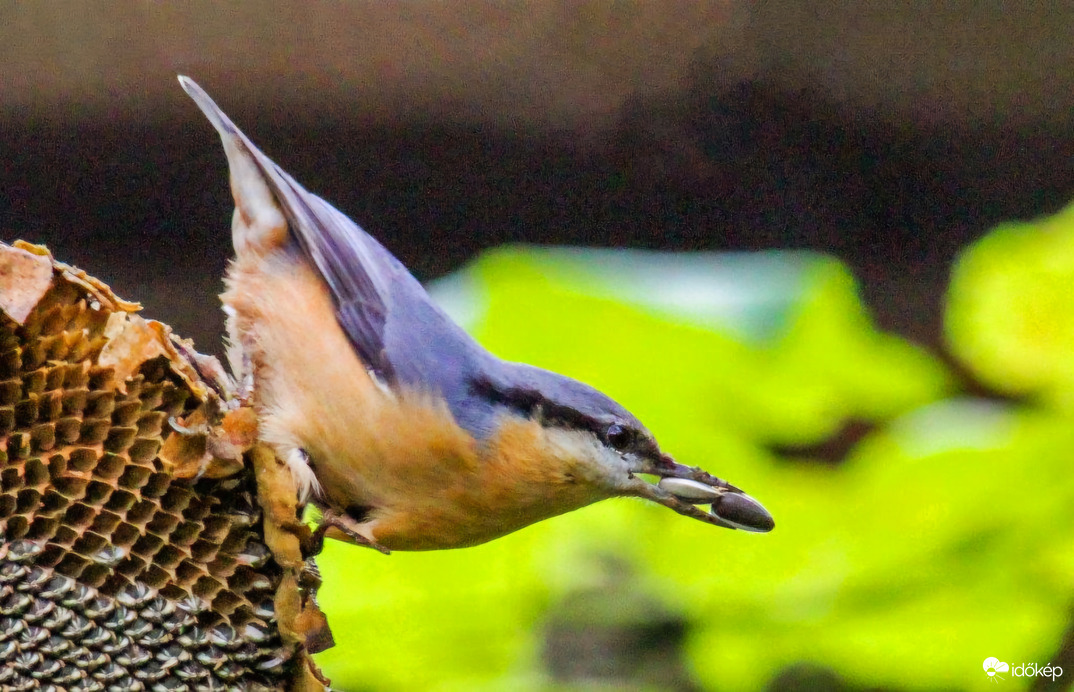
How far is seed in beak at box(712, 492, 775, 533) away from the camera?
654mm

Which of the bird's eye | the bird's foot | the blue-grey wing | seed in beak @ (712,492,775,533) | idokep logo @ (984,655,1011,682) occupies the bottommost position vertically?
the bird's foot

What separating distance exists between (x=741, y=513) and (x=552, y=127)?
886mm

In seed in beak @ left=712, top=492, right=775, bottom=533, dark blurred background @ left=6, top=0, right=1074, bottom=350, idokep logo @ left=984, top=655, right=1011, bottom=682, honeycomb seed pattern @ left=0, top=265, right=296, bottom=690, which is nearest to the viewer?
honeycomb seed pattern @ left=0, top=265, right=296, bottom=690

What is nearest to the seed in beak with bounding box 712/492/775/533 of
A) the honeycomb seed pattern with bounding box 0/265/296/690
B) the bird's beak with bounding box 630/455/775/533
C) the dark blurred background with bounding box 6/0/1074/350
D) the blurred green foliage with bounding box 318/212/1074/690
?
the bird's beak with bounding box 630/455/775/533

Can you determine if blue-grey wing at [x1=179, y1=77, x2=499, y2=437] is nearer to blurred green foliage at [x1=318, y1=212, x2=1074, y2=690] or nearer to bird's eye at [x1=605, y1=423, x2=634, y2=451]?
bird's eye at [x1=605, y1=423, x2=634, y2=451]

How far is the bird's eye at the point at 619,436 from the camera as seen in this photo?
691 mm

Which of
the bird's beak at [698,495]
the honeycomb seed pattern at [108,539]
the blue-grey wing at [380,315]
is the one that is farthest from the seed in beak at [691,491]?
the honeycomb seed pattern at [108,539]

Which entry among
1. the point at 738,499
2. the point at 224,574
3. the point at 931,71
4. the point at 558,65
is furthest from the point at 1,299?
the point at 931,71

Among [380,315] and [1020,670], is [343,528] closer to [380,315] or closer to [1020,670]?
[380,315]

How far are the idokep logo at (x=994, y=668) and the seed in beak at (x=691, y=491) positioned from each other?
273 millimetres

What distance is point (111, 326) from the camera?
535mm

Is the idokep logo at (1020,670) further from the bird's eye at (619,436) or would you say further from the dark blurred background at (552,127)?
the dark blurred background at (552,127)

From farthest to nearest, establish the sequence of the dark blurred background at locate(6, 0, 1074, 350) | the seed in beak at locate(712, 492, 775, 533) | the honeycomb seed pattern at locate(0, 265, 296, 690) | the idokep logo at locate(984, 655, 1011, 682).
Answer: the dark blurred background at locate(6, 0, 1074, 350) < the idokep logo at locate(984, 655, 1011, 682) < the seed in beak at locate(712, 492, 775, 533) < the honeycomb seed pattern at locate(0, 265, 296, 690)

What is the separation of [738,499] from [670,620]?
23cm
